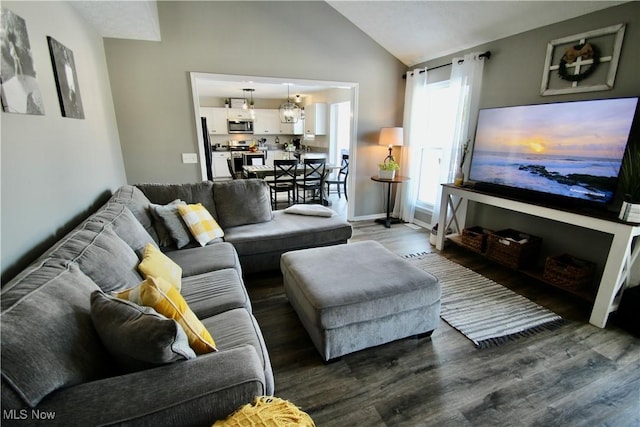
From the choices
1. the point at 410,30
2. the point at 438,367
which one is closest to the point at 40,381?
the point at 438,367

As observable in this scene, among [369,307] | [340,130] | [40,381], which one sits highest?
[340,130]

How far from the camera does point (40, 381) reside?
85 centimetres

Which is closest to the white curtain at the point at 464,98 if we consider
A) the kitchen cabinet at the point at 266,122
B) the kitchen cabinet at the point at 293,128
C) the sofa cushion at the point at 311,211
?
the sofa cushion at the point at 311,211

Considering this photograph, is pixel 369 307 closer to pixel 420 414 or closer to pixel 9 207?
pixel 420 414

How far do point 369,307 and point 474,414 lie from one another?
739 mm

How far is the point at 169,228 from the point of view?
8.23 feet

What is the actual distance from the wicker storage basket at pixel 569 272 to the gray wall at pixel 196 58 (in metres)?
3.30

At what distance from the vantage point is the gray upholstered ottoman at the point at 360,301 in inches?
69.1

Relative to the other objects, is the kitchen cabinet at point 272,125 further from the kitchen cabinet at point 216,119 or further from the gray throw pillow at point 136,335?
the gray throw pillow at point 136,335

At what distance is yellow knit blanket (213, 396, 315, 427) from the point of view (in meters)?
0.89

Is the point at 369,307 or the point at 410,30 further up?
the point at 410,30

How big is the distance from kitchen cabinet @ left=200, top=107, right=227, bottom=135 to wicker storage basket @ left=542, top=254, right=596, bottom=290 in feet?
28.0

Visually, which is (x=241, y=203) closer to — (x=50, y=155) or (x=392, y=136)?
(x=50, y=155)

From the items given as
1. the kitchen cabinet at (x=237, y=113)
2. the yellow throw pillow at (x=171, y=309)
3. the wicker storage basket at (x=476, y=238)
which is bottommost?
the wicker storage basket at (x=476, y=238)
